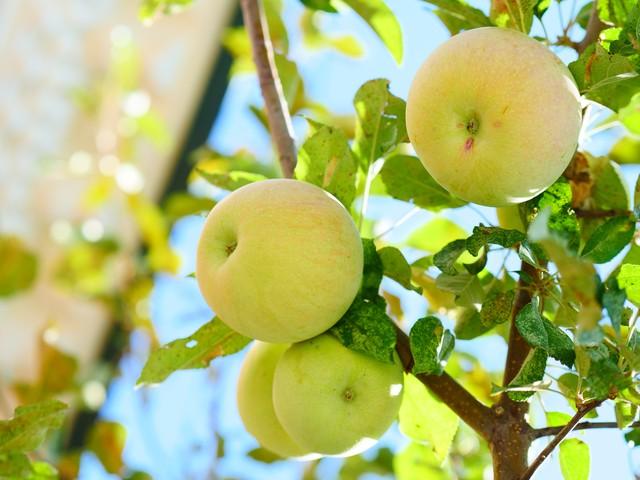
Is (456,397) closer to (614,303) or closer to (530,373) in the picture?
(530,373)

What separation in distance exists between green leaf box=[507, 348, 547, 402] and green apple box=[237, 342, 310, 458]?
9.7 inches

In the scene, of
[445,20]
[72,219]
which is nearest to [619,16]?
[445,20]

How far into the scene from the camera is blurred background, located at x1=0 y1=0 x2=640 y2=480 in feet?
6.16

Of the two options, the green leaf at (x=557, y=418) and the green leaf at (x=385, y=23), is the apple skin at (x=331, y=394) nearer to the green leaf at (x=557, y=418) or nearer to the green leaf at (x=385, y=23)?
the green leaf at (x=557, y=418)

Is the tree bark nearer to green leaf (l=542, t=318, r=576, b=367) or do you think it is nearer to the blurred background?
green leaf (l=542, t=318, r=576, b=367)

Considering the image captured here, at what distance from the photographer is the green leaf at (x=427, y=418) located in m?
0.88

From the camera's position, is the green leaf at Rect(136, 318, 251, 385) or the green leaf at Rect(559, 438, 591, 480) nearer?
the green leaf at Rect(559, 438, 591, 480)

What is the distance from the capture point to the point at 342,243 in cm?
78

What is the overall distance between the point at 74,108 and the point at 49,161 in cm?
22

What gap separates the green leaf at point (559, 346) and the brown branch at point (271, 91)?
12.8 inches

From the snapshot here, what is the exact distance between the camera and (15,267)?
1994 millimetres

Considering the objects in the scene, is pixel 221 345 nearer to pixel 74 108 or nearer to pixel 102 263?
pixel 102 263

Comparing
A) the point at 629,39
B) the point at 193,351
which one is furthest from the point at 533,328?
the point at 193,351

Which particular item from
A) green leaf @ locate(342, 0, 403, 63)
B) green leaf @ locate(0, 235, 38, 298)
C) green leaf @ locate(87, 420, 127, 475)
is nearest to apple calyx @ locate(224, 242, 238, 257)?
green leaf @ locate(342, 0, 403, 63)
